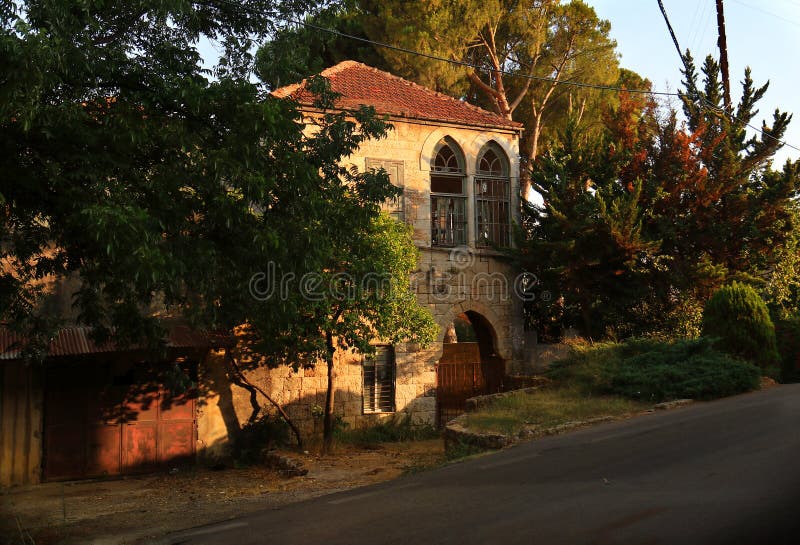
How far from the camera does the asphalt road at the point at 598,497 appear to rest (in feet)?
17.2

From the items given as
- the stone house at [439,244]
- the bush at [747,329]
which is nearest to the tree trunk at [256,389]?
the stone house at [439,244]

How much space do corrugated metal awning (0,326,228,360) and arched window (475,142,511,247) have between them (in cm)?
708

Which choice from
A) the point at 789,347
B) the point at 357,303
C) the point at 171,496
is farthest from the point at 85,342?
the point at 789,347

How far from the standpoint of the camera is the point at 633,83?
25609 millimetres

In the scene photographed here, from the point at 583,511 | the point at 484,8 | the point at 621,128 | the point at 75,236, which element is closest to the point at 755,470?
the point at 583,511

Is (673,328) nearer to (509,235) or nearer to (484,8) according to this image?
(509,235)

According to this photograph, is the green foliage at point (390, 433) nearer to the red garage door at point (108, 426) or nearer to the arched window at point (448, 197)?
the red garage door at point (108, 426)

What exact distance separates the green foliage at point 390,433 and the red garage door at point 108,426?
Result: 10.8ft

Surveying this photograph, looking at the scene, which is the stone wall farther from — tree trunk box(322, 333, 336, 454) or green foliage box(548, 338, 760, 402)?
green foliage box(548, 338, 760, 402)

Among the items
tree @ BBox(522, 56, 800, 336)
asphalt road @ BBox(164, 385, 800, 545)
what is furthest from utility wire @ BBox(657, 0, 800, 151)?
asphalt road @ BBox(164, 385, 800, 545)

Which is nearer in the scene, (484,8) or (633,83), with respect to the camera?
(484,8)

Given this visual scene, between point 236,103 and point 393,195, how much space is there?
130 inches

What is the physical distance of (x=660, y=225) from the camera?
15.6 meters

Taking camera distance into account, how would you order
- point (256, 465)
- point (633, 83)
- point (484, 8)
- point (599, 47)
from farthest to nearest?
point (633, 83) < point (599, 47) < point (484, 8) < point (256, 465)
